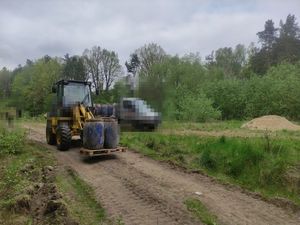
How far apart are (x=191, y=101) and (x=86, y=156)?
1857cm

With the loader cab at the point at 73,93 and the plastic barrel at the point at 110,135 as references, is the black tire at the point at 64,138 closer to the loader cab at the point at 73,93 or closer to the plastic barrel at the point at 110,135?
the loader cab at the point at 73,93

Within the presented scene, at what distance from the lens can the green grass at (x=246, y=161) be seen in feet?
30.8

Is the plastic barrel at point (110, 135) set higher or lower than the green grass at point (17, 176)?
higher

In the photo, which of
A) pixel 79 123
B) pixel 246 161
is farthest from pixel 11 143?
pixel 246 161

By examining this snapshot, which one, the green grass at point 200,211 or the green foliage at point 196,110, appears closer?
the green grass at point 200,211

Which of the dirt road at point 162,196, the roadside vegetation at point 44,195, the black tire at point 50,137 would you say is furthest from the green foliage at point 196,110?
the dirt road at point 162,196

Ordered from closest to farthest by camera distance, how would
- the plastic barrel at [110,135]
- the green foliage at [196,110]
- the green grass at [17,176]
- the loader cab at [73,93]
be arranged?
the green grass at [17,176], the plastic barrel at [110,135], the loader cab at [73,93], the green foliage at [196,110]

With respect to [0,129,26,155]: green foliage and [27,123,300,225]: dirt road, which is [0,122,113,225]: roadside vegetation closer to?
[27,123,300,225]: dirt road

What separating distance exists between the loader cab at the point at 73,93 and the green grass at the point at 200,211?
844 centimetres

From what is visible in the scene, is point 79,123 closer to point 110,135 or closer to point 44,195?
point 110,135

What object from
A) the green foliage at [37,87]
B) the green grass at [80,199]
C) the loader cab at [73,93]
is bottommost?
the green grass at [80,199]

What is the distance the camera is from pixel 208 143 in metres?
12.3

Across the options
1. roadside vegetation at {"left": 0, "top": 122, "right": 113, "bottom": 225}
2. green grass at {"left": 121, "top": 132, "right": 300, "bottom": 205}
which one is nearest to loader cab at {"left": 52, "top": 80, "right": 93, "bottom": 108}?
roadside vegetation at {"left": 0, "top": 122, "right": 113, "bottom": 225}

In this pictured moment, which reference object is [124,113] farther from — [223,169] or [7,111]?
[223,169]
